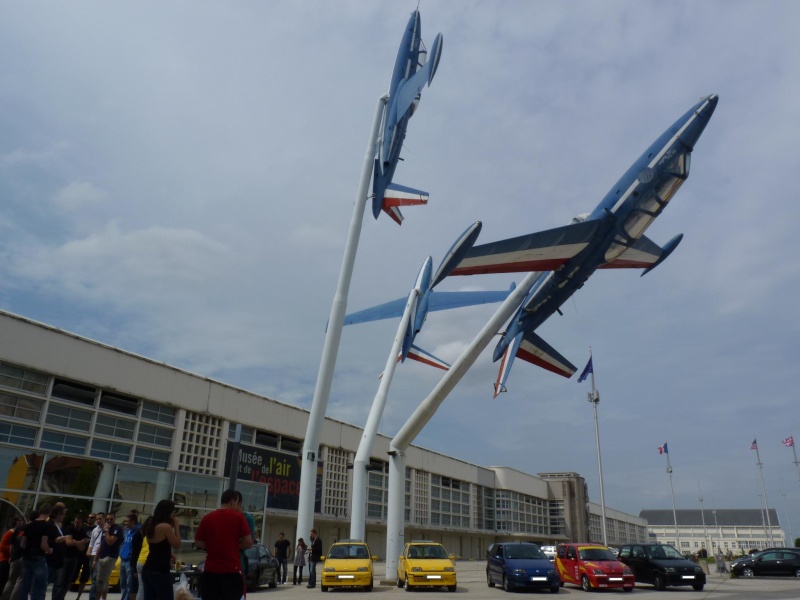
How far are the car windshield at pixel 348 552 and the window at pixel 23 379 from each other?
12.8 m

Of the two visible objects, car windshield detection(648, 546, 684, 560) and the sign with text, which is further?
the sign with text

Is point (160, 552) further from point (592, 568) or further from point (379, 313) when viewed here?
point (379, 313)

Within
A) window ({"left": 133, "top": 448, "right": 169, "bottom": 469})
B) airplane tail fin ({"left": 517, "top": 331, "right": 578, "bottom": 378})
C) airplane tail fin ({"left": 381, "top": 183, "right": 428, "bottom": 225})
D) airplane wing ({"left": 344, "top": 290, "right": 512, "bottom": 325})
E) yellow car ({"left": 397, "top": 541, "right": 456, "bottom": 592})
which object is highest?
airplane tail fin ({"left": 381, "top": 183, "right": 428, "bottom": 225})

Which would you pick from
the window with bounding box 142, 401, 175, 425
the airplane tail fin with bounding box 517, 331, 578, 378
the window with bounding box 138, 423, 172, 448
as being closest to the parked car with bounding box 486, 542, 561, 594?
the airplane tail fin with bounding box 517, 331, 578, 378

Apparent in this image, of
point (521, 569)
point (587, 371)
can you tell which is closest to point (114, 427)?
point (521, 569)

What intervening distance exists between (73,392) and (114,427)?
7.56 ft

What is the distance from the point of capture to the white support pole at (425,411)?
18719 millimetres

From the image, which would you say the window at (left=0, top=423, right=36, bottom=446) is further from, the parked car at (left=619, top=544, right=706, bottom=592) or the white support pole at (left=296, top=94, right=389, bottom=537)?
the parked car at (left=619, top=544, right=706, bottom=592)

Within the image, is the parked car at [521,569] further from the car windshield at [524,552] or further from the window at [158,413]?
the window at [158,413]

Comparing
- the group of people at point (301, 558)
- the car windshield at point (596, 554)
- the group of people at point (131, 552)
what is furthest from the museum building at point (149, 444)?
the car windshield at point (596, 554)

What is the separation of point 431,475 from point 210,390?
24.0 meters

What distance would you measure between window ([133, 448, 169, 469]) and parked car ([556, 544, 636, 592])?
55.6 feet

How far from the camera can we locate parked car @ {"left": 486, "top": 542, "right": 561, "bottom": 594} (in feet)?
56.0

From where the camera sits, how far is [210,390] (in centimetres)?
2962
